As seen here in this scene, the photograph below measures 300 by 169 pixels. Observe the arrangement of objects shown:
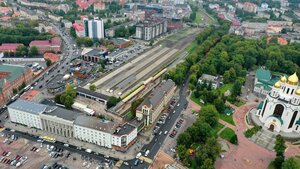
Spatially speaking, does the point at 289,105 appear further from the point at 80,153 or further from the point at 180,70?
the point at 80,153

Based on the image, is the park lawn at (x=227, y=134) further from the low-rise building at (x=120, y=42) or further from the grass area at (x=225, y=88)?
the low-rise building at (x=120, y=42)

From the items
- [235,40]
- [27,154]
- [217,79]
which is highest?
[235,40]

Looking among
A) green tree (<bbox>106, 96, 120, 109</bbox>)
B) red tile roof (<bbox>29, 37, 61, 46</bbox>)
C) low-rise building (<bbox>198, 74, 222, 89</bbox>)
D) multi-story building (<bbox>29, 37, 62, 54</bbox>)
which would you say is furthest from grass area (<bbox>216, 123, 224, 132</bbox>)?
red tile roof (<bbox>29, 37, 61, 46</bbox>)

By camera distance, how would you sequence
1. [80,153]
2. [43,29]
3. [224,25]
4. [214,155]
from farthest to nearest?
[224,25]
[43,29]
[80,153]
[214,155]

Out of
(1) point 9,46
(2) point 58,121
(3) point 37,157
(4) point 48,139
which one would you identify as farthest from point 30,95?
(1) point 9,46

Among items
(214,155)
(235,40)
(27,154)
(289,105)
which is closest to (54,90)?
(27,154)

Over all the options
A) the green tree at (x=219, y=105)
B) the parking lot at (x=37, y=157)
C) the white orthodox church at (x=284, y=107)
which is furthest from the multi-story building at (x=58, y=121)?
the white orthodox church at (x=284, y=107)
